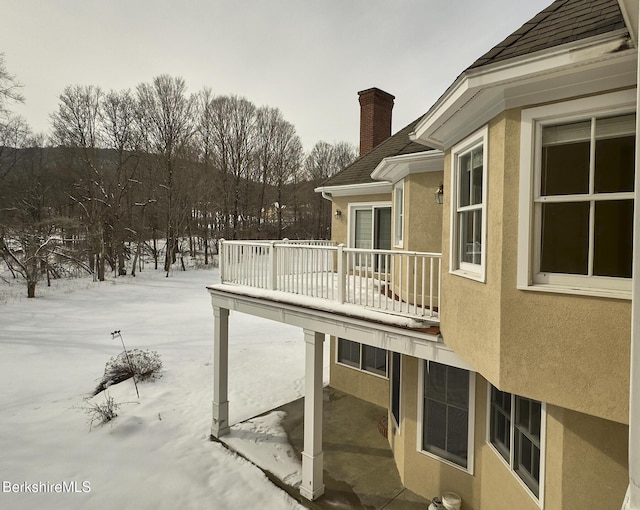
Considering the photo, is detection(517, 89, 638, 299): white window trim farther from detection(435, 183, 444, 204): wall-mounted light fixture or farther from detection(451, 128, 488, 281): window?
detection(435, 183, 444, 204): wall-mounted light fixture

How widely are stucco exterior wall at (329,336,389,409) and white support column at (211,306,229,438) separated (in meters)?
3.59

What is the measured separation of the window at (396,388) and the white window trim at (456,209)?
138 inches

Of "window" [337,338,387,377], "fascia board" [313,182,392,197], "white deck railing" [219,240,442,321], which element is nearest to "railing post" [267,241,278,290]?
"white deck railing" [219,240,442,321]

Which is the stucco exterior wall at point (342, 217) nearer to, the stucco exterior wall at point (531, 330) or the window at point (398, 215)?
the window at point (398, 215)

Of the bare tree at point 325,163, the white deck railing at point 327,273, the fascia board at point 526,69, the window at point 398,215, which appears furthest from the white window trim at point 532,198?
the bare tree at point 325,163

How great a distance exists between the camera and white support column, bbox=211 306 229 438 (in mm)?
8250

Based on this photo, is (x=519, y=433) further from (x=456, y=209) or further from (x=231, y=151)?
(x=231, y=151)

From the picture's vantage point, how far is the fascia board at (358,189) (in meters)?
9.22

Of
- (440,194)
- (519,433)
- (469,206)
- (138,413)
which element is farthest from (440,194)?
(138,413)

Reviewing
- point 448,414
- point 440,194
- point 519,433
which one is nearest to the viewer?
point 519,433

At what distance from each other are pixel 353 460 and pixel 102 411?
21.5 feet

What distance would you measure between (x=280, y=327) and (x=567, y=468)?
16.0 m

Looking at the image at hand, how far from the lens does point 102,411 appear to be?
9.09 metres

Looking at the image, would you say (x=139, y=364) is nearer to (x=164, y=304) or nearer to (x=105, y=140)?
(x=164, y=304)
